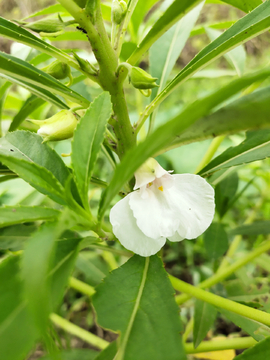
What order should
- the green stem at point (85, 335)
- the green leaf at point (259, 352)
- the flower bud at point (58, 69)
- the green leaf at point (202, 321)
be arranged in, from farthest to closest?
the green stem at point (85, 335), the green leaf at point (202, 321), the flower bud at point (58, 69), the green leaf at point (259, 352)

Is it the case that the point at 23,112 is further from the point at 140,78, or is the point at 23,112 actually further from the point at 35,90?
the point at 140,78

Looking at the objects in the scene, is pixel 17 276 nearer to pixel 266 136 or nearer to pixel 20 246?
pixel 20 246

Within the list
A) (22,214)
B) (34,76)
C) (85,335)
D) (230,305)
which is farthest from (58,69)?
(85,335)

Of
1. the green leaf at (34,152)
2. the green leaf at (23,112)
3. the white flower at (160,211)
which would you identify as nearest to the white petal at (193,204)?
the white flower at (160,211)

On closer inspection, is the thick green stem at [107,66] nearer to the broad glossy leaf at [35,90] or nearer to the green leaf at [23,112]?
the broad glossy leaf at [35,90]

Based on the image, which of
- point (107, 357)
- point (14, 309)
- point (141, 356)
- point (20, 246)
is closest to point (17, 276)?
point (14, 309)

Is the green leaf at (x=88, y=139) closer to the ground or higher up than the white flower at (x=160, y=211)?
higher up
